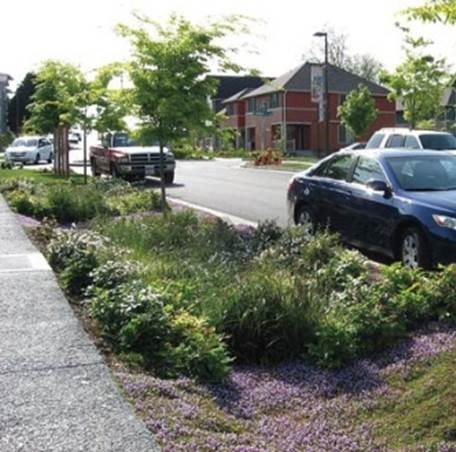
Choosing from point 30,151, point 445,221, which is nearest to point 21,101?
point 30,151

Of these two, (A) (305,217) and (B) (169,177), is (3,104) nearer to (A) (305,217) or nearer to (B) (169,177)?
(B) (169,177)

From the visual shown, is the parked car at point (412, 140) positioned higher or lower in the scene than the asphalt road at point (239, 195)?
higher

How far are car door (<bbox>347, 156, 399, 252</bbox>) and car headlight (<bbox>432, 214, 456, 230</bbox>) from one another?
0.62 m

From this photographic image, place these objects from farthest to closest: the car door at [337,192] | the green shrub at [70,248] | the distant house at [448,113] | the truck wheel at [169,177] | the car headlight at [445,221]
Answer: the distant house at [448,113] → the truck wheel at [169,177] → the car door at [337,192] → the car headlight at [445,221] → the green shrub at [70,248]

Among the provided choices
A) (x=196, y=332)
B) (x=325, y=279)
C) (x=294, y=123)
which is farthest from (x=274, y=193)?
(x=294, y=123)

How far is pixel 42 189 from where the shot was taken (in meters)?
16.2

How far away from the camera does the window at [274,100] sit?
69938 mm

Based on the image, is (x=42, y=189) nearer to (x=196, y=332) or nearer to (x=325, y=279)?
(x=325, y=279)

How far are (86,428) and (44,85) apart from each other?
2579 centimetres

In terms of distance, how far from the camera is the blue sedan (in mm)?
8609

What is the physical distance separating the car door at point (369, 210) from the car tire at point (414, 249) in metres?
0.22

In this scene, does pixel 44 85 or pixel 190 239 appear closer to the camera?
pixel 190 239

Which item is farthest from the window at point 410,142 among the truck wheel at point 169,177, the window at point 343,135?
the window at point 343,135

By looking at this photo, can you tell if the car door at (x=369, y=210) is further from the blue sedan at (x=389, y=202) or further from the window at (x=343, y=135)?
the window at (x=343, y=135)
